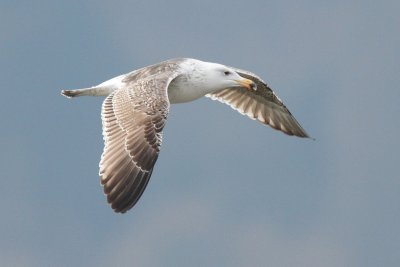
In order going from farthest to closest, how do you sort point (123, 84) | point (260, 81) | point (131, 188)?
point (260, 81) → point (123, 84) → point (131, 188)

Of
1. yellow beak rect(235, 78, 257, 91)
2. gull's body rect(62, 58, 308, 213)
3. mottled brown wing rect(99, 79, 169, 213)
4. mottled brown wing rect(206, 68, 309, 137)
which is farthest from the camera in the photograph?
mottled brown wing rect(206, 68, 309, 137)

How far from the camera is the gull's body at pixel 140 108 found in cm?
1789

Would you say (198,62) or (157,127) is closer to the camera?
(157,127)

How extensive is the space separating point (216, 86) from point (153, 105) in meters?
2.53

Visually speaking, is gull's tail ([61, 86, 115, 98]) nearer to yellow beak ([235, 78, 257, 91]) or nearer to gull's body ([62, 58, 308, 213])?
gull's body ([62, 58, 308, 213])

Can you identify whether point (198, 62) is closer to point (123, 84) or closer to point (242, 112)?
point (123, 84)

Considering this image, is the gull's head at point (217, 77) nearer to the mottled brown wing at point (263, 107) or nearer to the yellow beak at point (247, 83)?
the yellow beak at point (247, 83)

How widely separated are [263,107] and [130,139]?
632cm

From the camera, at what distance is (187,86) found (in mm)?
20812

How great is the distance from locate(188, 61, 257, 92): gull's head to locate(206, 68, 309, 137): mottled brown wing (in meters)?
2.35

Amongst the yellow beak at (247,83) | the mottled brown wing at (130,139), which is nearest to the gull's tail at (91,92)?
the mottled brown wing at (130,139)

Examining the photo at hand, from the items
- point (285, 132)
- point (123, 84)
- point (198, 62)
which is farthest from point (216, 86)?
point (285, 132)

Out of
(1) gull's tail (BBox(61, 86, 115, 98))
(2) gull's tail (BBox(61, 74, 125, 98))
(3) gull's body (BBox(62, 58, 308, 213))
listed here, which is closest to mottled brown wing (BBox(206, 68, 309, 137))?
(3) gull's body (BBox(62, 58, 308, 213))

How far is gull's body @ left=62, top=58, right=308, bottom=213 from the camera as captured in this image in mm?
17891
